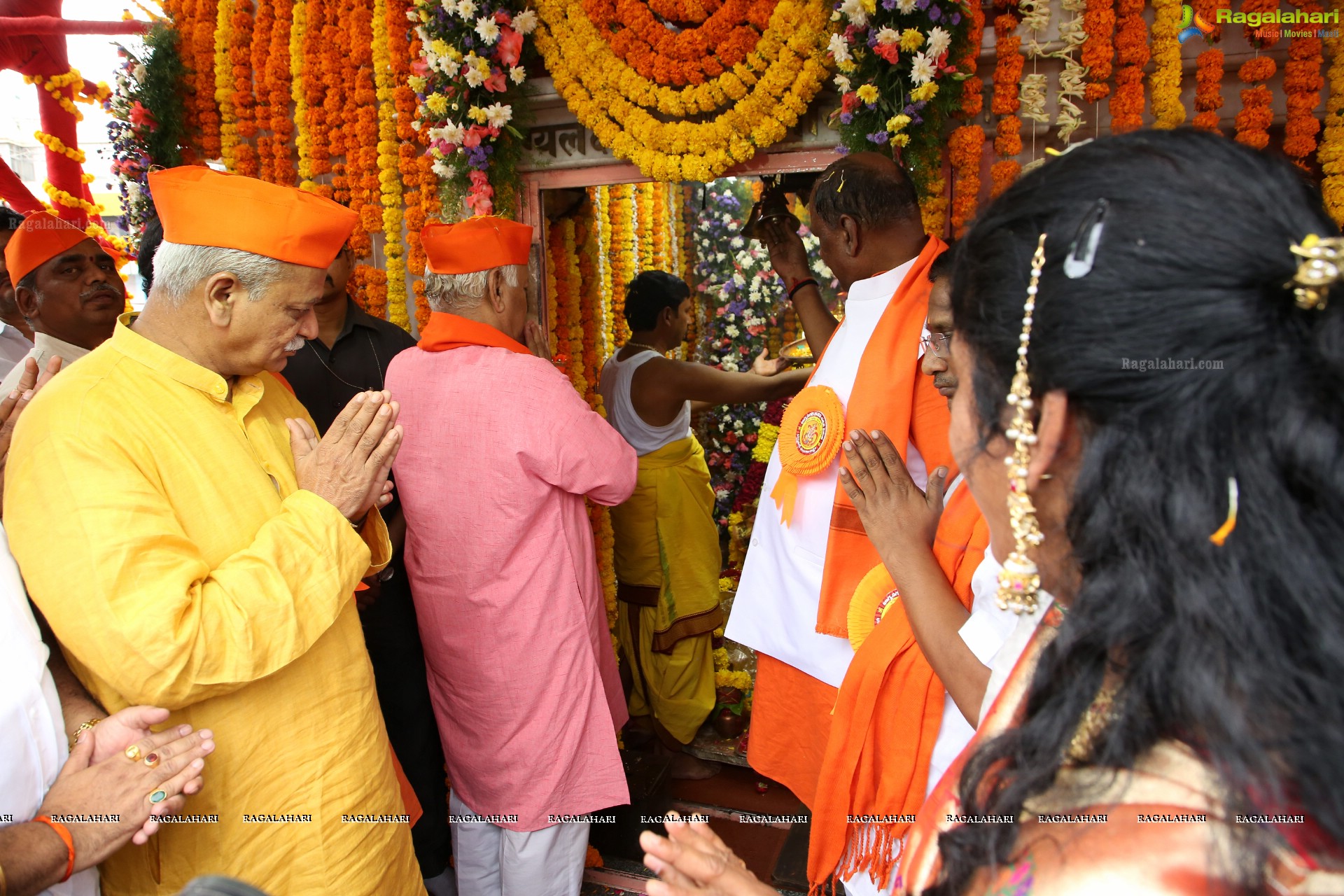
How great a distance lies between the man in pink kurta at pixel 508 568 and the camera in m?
2.36

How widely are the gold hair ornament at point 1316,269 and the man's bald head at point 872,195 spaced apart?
1.58m

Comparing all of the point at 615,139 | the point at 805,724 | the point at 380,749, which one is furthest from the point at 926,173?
the point at 380,749

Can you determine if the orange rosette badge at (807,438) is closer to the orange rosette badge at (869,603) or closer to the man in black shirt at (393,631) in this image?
the orange rosette badge at (869,603)

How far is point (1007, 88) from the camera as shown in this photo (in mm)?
2506

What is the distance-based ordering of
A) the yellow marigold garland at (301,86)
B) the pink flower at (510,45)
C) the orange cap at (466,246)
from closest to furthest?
the orange cap at (466,246), the pink flower at (510,45), the yellow marigold garland at (301,86)

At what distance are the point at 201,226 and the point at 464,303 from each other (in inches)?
40.1

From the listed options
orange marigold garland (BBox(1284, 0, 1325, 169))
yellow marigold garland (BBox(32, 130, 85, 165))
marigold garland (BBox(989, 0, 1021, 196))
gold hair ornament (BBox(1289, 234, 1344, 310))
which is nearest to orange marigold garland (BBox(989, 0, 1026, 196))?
marigold garland (BBox(989, 0, 1021, 196))

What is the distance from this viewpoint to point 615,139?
2.95m

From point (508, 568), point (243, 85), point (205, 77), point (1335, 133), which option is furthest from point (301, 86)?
point (1335, 133)

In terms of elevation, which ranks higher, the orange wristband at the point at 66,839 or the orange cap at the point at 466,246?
the orange cap at the point at 466,246

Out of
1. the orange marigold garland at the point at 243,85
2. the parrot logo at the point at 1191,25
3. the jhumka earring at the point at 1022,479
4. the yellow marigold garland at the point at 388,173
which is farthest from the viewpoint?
the orange marigold garland at the point at 243,85

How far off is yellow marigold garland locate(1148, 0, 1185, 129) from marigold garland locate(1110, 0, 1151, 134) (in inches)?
1.3

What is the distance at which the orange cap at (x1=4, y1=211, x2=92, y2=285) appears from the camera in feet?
9.30

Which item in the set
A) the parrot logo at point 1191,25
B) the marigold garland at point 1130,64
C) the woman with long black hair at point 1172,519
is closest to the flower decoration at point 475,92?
the marigold garland at point 1130,64
